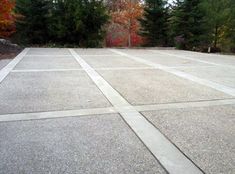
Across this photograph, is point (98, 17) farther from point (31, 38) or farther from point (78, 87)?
point (78, 87)

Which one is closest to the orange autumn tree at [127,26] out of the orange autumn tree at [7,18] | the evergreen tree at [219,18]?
the evergreen tree at [219,18]

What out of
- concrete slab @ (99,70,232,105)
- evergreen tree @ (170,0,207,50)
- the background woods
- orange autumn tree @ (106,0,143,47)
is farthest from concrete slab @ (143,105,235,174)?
orange autumn tree @ (106,0,143,47)

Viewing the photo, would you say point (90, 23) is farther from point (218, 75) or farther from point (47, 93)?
point (47, 93)

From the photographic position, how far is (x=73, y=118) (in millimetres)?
4277

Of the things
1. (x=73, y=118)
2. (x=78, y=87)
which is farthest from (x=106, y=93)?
(x=73, y=118)

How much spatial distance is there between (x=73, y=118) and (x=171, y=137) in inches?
64.5

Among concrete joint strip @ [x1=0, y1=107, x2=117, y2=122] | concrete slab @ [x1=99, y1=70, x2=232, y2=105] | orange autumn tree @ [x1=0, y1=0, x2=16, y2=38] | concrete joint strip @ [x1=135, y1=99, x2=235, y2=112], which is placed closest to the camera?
concrete joint strip @ [x1=0, y1=107, x2=117, y2=122]

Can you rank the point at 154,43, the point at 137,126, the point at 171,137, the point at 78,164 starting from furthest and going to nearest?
1. the point at 154,43
2. the point at 137,126
3. the point at 171,137
4. the point at 78,164

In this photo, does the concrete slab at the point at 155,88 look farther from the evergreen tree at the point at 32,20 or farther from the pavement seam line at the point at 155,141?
the evergreen tree at the point at 32,20

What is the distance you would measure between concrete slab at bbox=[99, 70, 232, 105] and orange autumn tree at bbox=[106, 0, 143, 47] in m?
15.1

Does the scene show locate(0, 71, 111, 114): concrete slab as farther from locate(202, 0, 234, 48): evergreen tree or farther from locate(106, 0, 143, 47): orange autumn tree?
locate(106, 0, 143, 47): orange autumn tree

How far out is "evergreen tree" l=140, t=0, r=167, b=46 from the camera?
2103cm

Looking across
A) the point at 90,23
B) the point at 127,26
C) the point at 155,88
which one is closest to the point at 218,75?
the point at 155,88

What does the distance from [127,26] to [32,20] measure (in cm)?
877
